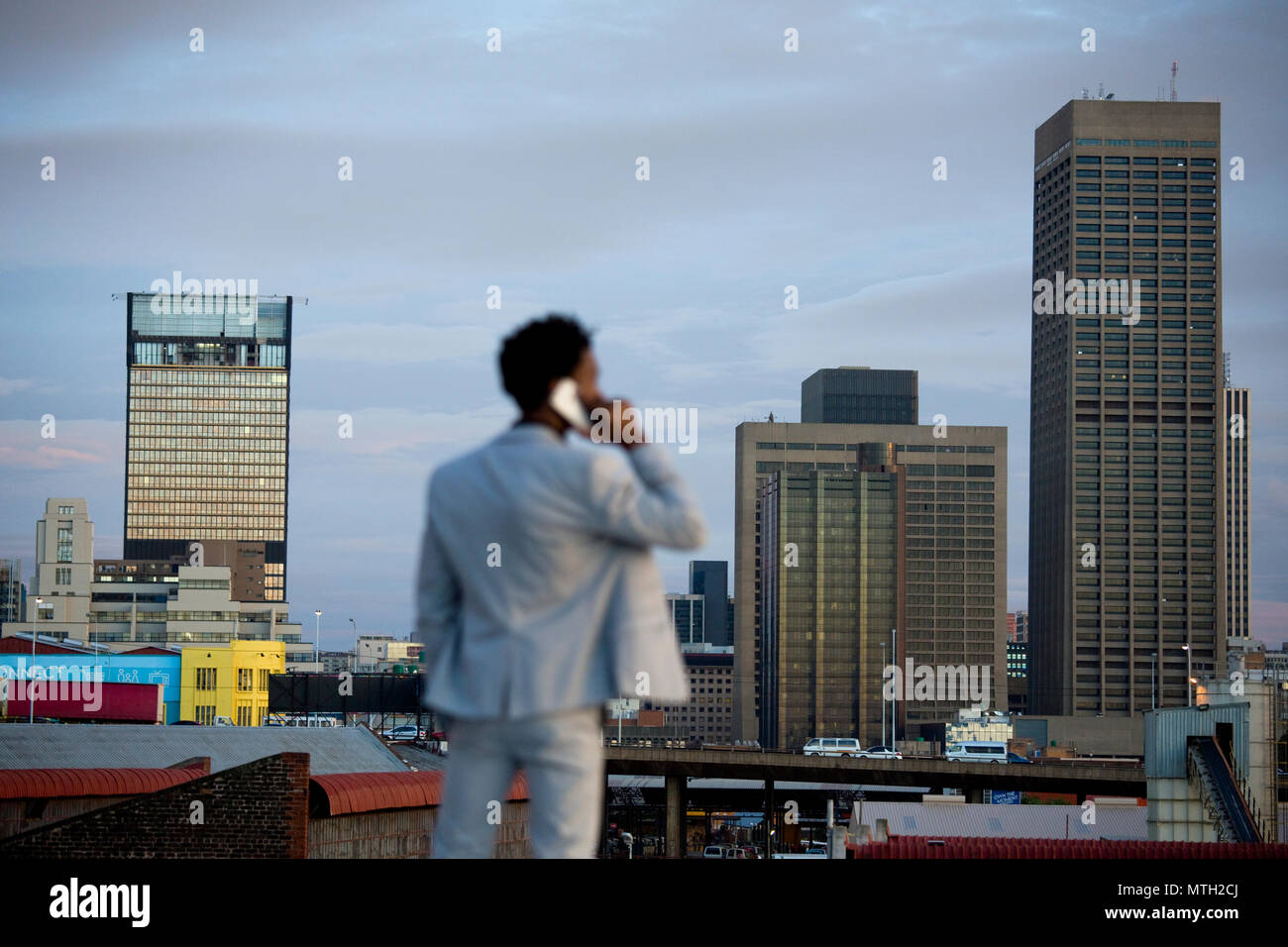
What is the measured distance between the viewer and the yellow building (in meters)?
88.6

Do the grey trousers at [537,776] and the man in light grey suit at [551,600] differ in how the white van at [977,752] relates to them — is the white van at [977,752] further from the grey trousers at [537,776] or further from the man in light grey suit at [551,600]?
the man in light grey suit at [551,600]

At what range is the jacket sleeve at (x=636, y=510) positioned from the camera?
4.64m

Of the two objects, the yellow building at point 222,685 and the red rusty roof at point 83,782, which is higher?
the red rusty roof at point 83,782

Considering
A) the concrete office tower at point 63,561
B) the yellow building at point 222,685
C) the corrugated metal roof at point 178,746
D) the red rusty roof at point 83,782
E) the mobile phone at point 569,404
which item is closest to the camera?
the mobile phone at point 569,404

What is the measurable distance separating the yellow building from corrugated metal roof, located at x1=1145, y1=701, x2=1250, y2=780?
189 feet

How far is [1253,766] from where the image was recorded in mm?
39906

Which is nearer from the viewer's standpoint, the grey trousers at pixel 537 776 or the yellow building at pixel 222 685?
the grey trousers at pixel 537 776

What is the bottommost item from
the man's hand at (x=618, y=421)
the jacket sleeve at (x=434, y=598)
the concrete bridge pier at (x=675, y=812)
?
the concrete bridge pier at (x=675, y=812)

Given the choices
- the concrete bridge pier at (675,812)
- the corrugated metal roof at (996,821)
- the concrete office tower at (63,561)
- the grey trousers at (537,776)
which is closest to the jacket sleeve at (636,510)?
the grey trousers at (537,776)

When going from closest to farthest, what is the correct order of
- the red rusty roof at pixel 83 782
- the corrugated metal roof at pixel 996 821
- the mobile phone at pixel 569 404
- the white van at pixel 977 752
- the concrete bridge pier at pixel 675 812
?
1. the mobile phone at pixel 569 404
2. the red rusty roof at pixel 83 782
3. the corrugated metal roof at pixel 996 821
4. the concrete bridge pier at pixel 675 812
5. the white van at pixel 977 752

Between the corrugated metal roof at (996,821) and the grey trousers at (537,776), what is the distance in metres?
47.5
